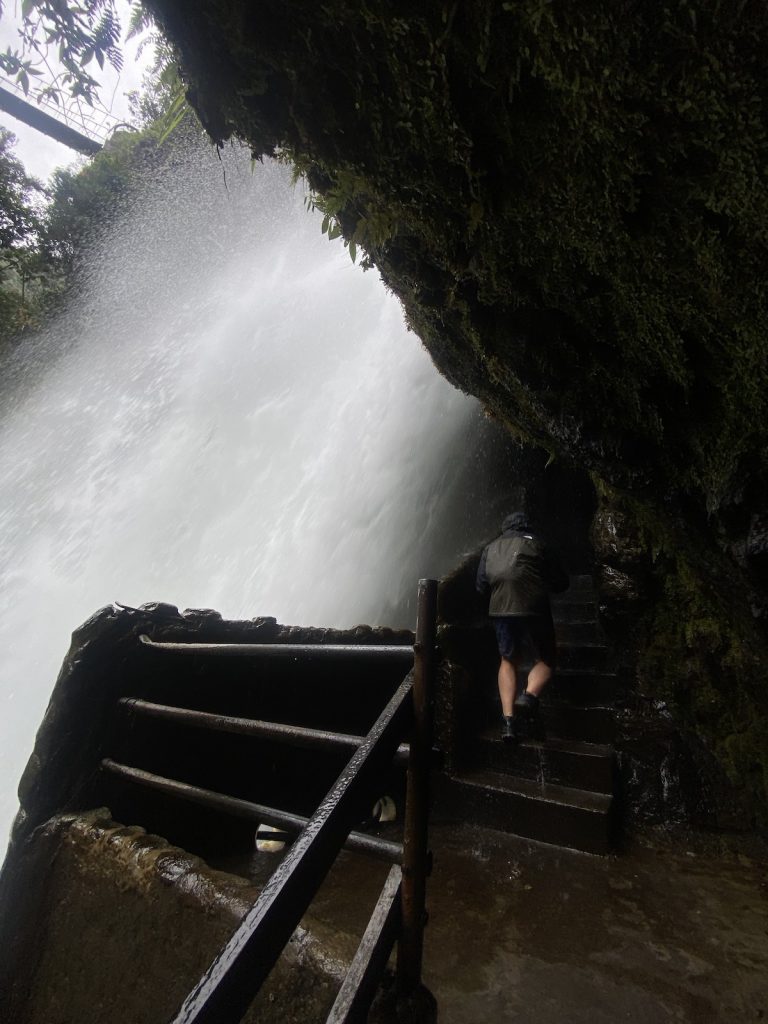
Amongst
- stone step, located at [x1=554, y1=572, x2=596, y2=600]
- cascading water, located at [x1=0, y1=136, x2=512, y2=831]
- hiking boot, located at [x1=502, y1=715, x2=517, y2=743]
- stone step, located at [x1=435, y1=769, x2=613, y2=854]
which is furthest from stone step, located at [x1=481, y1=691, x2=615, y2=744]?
cascading water, located at [x1=0, y1=136, x2=512, y2=831]

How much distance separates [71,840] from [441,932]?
6.68ft

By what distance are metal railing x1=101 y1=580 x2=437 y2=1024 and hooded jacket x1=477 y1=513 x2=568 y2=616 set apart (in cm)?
297

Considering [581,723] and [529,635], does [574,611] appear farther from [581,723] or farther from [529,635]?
[529,635]

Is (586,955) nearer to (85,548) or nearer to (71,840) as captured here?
(71,840)

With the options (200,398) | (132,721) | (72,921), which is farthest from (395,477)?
(200,398)

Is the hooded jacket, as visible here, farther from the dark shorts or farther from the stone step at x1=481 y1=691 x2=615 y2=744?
the stone step at x1=481 y1=691 x2=615 y2=744

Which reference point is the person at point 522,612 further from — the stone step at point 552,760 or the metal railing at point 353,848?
the metal railing at point 353,848

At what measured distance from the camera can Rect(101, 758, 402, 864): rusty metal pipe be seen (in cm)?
153

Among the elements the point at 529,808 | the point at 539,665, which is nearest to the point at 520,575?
the point at 539,665

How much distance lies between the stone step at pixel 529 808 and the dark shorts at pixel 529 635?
101cm

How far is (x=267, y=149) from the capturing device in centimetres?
228

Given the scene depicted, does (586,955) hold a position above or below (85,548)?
below

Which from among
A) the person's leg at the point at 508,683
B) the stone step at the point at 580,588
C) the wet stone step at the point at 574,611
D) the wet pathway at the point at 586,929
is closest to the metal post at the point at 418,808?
the wet pathway at the point at 586,929

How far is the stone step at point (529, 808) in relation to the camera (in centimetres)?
355
